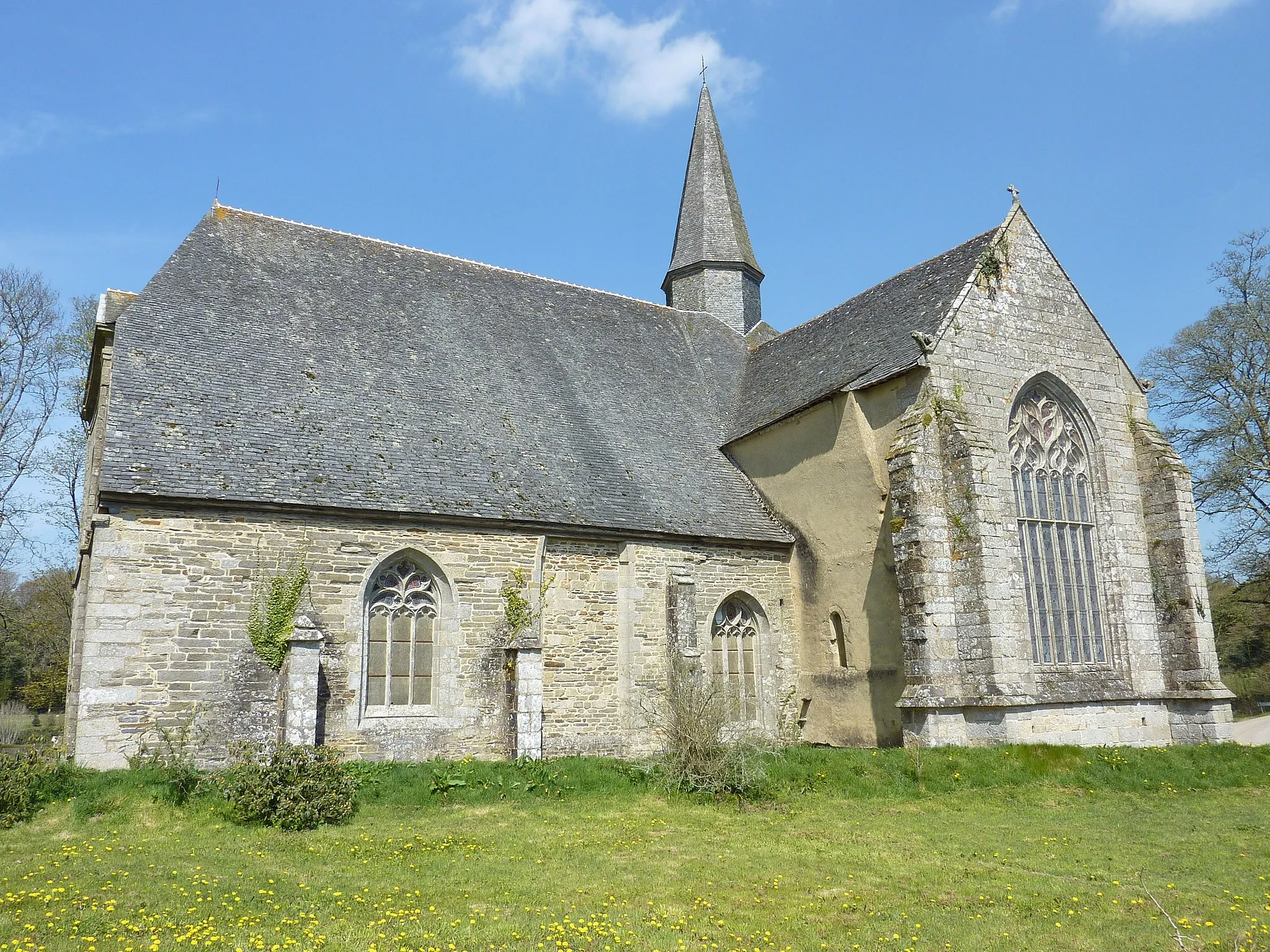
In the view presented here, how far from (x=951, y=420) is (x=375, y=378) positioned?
9323 millimetres

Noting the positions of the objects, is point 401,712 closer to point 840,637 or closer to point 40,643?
point 840,637

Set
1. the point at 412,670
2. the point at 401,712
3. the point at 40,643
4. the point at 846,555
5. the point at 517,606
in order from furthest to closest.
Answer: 1. the point at 40,643
2. the point at 846,555
3. the point at 517,606
4. the point at 412,670
5. the point at 401,712

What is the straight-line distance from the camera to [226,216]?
1745 cm

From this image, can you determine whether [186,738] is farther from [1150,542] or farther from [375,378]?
[1150,542]

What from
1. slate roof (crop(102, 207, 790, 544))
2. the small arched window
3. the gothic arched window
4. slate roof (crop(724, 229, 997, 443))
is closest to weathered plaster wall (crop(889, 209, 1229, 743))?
slate roof (crop(724, 229, 997, 443))

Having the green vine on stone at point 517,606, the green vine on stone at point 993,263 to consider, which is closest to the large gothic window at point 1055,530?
the green vine on stone at point 993,263

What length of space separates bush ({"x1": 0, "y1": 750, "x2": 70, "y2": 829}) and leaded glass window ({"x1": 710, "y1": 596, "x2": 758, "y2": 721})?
9905mm

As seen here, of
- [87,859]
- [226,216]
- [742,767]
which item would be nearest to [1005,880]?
[742,767]

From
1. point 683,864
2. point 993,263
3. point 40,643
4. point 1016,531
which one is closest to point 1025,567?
point 1016,531

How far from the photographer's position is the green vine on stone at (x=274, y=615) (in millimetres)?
12484

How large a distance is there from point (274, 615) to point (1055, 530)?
12.2 metres

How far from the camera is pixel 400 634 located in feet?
45.2

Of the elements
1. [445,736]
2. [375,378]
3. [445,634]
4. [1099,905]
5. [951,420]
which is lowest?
[1099,905]

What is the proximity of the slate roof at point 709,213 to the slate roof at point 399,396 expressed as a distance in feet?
16.0
